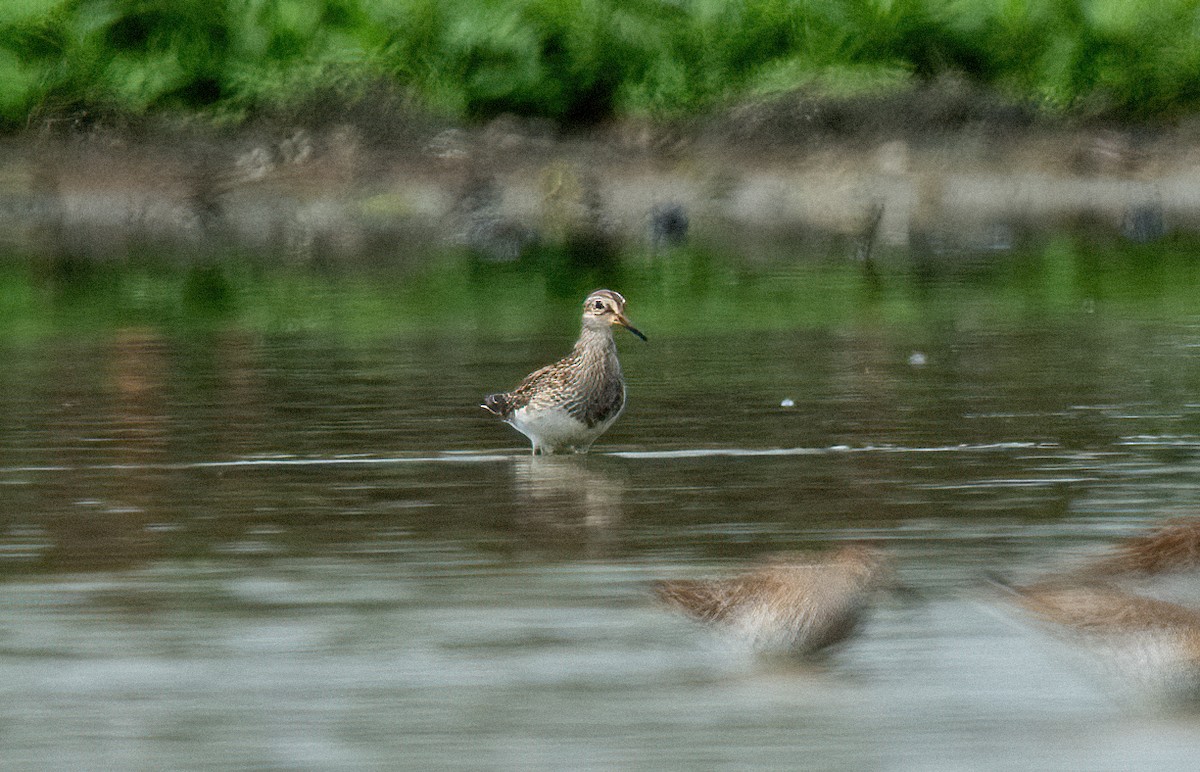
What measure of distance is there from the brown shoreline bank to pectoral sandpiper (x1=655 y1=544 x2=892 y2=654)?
26.9 metres

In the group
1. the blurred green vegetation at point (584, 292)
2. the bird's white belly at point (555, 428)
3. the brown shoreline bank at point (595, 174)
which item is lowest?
the bird's white belly at point (555, 428)

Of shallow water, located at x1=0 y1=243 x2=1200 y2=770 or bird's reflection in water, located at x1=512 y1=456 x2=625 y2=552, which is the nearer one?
shallow water, located at x1=0 y1=243 x2=1200 y2=770

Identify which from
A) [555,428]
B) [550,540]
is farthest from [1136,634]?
[555,428]

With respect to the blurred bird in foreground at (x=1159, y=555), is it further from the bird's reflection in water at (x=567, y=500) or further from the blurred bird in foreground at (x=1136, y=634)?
the bird's reflection in water at (x=567, y=500)

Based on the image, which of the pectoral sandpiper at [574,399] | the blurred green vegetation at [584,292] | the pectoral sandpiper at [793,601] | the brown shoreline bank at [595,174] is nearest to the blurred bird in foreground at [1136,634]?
the pectoral sandpiper at [793,601]

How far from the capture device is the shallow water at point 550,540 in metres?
7.48

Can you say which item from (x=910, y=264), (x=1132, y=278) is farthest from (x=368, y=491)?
(x=910, y=264)

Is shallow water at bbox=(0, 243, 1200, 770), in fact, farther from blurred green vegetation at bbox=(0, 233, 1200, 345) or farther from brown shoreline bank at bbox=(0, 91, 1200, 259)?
brown shoreline bank at bbox=(0, 91, 1200, 259)

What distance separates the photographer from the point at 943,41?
1513 inches

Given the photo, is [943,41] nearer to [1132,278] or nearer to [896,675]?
[1132,278]

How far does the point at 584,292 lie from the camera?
2406 cm

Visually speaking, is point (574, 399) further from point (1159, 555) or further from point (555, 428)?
point (1159, 555)

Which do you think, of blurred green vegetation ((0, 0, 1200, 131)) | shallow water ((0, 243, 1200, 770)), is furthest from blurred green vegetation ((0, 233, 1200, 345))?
blurred green vegetation ((0, 0, 1200, 131))

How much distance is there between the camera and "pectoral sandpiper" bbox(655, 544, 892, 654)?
7.97 m
